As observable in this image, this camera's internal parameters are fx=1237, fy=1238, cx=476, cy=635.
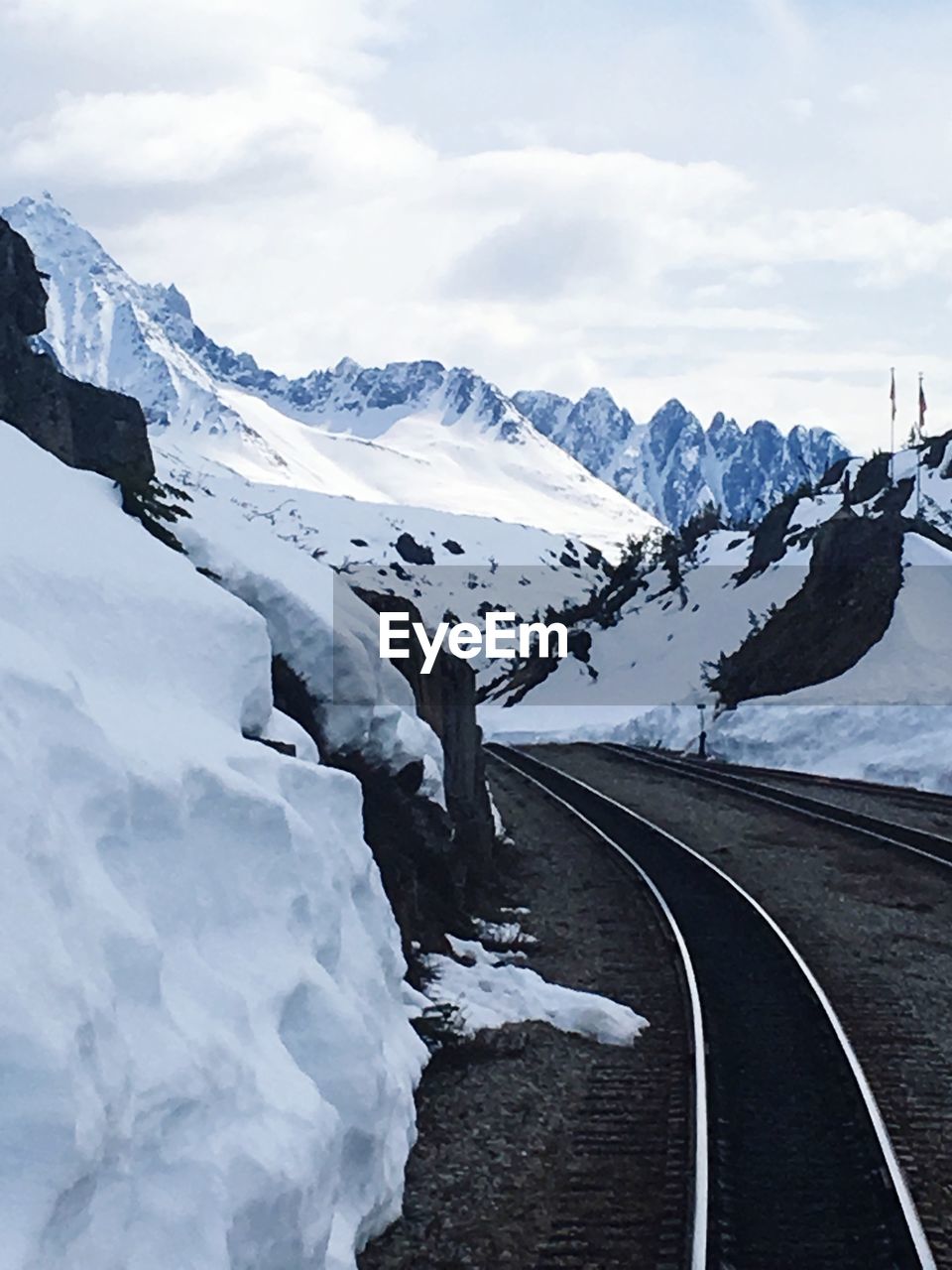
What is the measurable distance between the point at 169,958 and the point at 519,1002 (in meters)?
5.93

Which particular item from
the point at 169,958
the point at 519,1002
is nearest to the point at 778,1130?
the point at 519,1002

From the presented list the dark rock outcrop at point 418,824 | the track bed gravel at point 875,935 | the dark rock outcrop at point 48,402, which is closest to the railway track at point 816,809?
the track bed gravel at point 875,935

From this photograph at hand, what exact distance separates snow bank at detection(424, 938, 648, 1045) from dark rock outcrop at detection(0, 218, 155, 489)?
7488 millimetres

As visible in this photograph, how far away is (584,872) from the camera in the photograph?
1975 centimetres

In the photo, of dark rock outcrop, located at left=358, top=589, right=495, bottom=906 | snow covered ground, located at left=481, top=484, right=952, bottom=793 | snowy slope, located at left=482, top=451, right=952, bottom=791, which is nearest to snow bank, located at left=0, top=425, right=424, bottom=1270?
dark rock outcrop, located at left=358, top=589, right=495, bottom=906

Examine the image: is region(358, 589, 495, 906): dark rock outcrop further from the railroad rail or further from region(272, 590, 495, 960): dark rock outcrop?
the railroad rail

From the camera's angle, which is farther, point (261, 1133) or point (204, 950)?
point (204, 950)

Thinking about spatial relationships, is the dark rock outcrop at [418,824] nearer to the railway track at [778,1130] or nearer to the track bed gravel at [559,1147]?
the track bed gravel at [559,1147]

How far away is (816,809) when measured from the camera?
2669 centimetres

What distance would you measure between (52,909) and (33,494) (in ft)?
20.8

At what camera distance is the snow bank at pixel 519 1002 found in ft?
38.4

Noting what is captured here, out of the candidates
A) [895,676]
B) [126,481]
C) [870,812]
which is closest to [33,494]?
[126,481]

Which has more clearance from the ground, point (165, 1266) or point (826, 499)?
point (826, 499)

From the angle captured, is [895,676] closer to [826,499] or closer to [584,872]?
[584,872]
